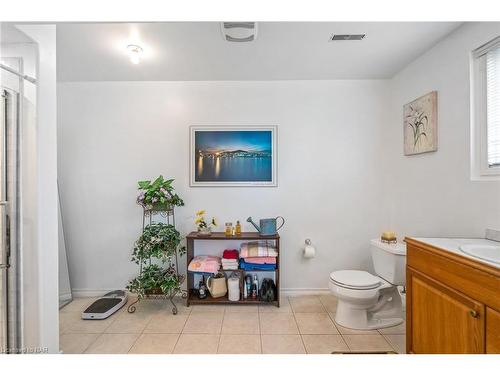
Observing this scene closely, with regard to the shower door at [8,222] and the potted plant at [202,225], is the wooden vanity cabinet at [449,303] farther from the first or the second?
the shower door at [8,222]

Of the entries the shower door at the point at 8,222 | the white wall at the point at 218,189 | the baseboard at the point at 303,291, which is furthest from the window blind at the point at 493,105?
the shower door at the point at 8,222

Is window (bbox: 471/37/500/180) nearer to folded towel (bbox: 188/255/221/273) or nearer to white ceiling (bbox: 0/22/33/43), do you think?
folded towel (bbox: 188/255/221/273)

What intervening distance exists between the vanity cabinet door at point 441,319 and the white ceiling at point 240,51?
172 centimetres

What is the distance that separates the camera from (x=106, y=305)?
90.7 inches

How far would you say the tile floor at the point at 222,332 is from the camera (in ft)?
5.77

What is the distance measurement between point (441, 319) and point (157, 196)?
2.23 m

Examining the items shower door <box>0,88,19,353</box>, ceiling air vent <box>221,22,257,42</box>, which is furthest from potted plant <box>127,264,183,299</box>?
ceiling air vent <box>221,22,257,42</box>

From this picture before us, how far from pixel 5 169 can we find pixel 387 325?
2.89 metres

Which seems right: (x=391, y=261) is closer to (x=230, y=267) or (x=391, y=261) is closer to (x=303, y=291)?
(x=303, y=291)

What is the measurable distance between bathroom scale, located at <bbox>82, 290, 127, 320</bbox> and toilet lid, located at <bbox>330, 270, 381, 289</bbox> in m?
2.05

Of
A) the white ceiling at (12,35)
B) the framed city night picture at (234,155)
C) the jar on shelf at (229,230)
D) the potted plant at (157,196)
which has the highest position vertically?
the white ceiling at (12,35)

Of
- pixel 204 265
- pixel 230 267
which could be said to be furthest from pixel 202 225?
pixel 230 267

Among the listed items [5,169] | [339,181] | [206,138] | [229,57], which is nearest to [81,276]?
[5,169]
